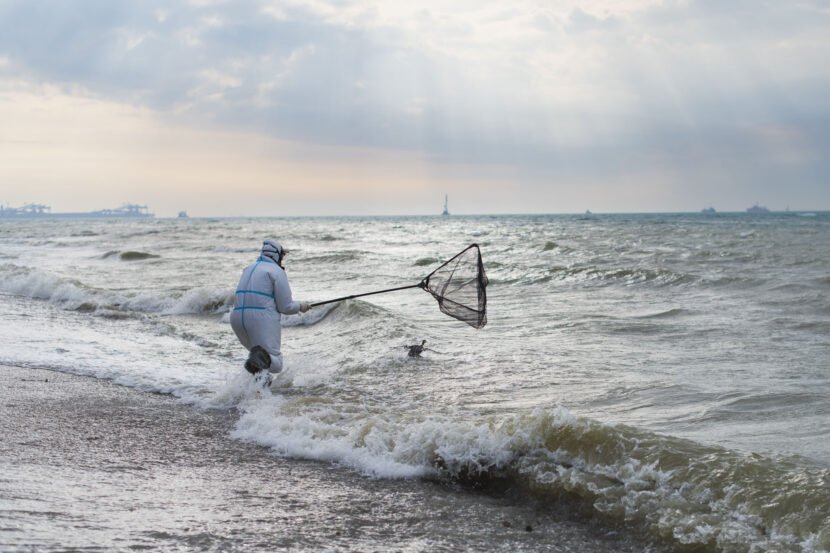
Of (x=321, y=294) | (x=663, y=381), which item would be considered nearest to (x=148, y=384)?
(x=663, y=381)

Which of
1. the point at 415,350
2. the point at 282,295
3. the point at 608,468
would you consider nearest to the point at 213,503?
the point at 608,468

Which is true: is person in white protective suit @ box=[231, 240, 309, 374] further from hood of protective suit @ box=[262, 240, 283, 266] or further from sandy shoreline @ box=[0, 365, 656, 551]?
sandy shoreline @ box=[0, 365, 656, 551]

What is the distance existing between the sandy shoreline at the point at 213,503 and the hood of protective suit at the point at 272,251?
7.07 feet

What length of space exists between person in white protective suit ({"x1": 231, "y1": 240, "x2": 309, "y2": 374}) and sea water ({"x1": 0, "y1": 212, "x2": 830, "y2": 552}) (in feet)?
1.47

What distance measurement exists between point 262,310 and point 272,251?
703 mm

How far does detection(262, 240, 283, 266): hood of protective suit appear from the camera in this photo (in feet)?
23.1

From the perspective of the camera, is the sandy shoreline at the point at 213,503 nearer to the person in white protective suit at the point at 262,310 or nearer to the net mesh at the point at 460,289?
the person in white protective suit at the point at 262,310

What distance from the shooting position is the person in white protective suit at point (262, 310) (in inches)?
265

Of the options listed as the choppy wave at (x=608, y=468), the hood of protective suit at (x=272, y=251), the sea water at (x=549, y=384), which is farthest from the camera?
the hood of protective suit at (x=272, y=251)

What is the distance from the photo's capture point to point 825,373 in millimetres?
7359

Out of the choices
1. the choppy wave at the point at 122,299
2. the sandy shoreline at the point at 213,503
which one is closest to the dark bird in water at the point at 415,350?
the sandy shoreline at the point at 213,503

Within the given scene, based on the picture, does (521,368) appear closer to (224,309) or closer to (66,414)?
(66,414)

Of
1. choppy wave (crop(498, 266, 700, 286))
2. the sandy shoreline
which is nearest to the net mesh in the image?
the sandy shoreline

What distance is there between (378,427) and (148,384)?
350 cm
